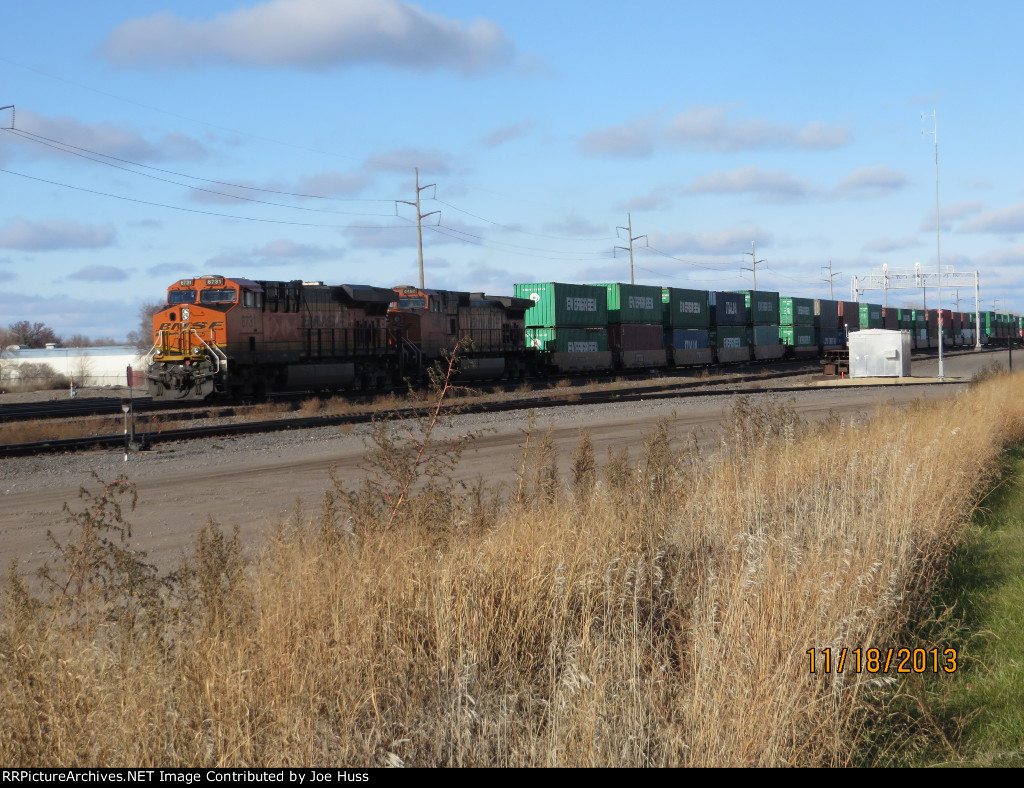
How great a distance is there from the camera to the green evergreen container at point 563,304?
44.3 metres

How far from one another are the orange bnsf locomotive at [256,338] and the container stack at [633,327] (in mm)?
18473

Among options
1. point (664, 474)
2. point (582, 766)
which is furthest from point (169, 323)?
point (582, 766)

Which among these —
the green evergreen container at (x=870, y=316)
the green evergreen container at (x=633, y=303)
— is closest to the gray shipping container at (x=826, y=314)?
the green evergreen container at (x=870, y=316)

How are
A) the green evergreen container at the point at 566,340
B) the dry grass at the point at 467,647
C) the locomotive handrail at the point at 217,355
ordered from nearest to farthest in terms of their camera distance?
the dry grass at the point at 467,647, the locomotive handrail at the point at 217,355, the green evergreen container at the point at 566,340

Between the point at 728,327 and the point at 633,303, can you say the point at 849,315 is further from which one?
the point at 633,303

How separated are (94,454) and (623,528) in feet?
46.9

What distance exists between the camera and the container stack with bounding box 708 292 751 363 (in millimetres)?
58469

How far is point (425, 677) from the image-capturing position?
4.82 metres

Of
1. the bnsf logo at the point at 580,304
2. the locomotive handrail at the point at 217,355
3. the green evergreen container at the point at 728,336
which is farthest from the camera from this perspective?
the green evergreen container at the point at 728,336

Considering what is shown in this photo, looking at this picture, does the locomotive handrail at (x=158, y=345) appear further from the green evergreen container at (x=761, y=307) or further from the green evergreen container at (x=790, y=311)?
the green evergreen container at (x=790, y=311)
